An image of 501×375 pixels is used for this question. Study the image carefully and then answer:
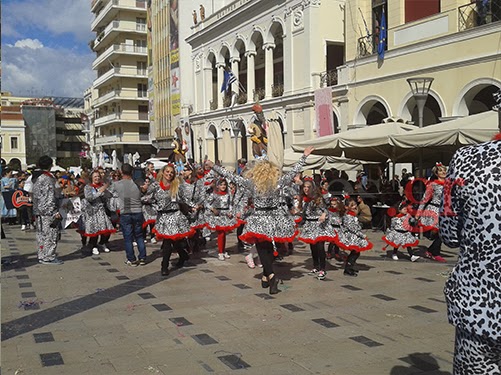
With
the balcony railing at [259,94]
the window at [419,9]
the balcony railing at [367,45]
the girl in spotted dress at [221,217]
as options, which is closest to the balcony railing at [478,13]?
the window at [419,9]

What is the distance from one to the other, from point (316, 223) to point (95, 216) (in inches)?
194

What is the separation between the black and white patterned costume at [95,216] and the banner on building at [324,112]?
15.3m

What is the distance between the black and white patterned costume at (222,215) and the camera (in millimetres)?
10758

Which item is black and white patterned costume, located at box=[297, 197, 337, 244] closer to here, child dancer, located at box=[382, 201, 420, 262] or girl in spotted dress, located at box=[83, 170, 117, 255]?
child dancer, located at box=[382, 201, 420, 262]

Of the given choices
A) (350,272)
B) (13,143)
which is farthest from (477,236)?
(13,143)

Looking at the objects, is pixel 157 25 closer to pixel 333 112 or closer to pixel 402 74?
pixel 333 112

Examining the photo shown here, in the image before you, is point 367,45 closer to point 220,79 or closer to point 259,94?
point 259,94

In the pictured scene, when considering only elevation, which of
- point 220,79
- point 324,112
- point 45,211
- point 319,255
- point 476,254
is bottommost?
point 319,255

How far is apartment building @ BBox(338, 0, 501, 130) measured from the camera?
58.3ft

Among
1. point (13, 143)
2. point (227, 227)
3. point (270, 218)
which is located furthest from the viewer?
point (13, 143)

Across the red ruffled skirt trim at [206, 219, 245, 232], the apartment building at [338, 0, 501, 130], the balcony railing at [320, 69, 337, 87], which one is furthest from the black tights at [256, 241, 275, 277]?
the balcony railing at [320, 69, 337, 87]

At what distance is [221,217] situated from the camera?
35.4 ft

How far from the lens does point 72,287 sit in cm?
826

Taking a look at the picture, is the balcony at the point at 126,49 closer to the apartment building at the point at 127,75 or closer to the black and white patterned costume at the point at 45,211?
the apartment building at the point at 127,75
